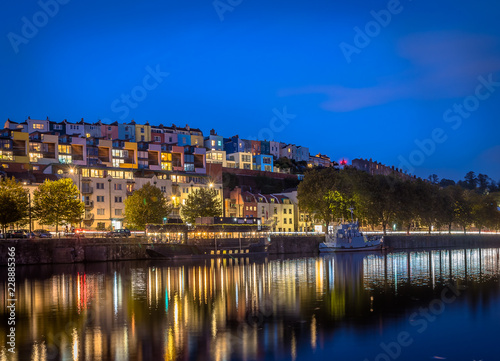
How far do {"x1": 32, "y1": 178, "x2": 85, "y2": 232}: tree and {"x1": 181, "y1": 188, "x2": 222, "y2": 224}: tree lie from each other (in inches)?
964

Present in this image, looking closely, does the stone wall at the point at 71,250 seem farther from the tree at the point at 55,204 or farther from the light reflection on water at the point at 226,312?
the light reflection on water at the point at 226,312

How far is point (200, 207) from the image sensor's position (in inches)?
4269

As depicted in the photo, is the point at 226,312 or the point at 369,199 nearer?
the point at 226,312

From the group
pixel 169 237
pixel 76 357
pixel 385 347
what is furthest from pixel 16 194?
pixel 385 347

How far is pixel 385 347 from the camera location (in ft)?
83.7

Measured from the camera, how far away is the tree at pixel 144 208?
97.9 meters

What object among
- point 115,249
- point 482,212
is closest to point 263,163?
point 482,212

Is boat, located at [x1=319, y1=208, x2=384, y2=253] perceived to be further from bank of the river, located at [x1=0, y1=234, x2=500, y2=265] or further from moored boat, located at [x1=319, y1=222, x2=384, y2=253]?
bank of the river, located at [x1=0, y1=234, x2=500, y2=265]

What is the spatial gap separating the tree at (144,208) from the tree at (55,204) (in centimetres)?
1066

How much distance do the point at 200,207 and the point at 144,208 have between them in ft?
45.0

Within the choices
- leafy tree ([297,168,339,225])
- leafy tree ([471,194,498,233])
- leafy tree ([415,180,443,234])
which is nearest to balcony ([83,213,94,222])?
leafy tree ([297,168,339,225])

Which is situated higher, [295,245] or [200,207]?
[200,207]

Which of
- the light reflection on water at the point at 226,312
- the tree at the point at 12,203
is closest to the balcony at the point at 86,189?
the tree at the point at 12,203

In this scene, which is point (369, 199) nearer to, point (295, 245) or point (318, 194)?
point (318, 194)
